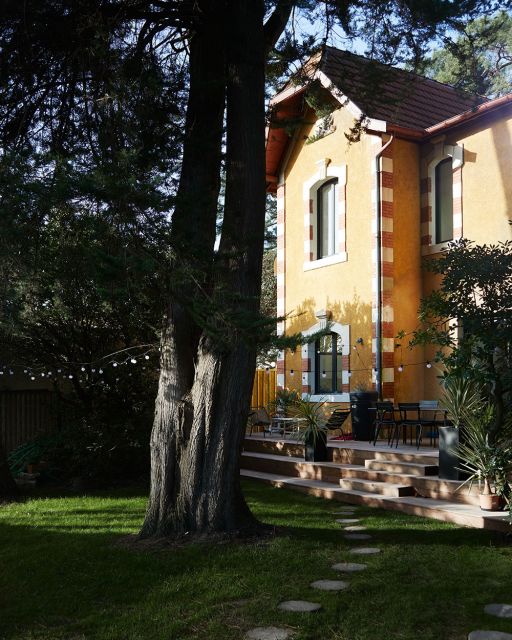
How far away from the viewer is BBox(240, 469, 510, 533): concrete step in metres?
7.20

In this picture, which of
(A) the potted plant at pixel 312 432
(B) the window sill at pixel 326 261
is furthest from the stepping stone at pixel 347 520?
(B) the window sill at pixel 326 261

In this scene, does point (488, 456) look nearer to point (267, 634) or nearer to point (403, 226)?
point (267, 634)

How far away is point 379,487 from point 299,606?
14.9 ft

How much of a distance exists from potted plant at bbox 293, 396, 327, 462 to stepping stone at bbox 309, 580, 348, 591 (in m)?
5.75

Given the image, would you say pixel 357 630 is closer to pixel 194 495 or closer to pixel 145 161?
pixel 194 495

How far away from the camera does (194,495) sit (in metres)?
6.65

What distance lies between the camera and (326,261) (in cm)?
1494

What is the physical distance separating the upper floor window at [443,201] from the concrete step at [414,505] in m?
5.81

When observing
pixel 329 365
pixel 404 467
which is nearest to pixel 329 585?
pixel 404 467

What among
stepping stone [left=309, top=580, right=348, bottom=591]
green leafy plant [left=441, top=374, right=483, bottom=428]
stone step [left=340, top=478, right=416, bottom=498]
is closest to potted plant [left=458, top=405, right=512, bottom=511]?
green leafy plant [left=441, top=374, right=483, bottom=428]

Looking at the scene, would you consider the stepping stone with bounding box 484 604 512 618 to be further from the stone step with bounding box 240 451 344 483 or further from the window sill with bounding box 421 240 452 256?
the window sill with bounding box 421 240 452 256

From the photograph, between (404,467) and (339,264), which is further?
(339,264)

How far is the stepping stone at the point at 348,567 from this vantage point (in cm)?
Answer: 568

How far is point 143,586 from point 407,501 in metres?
4.07
